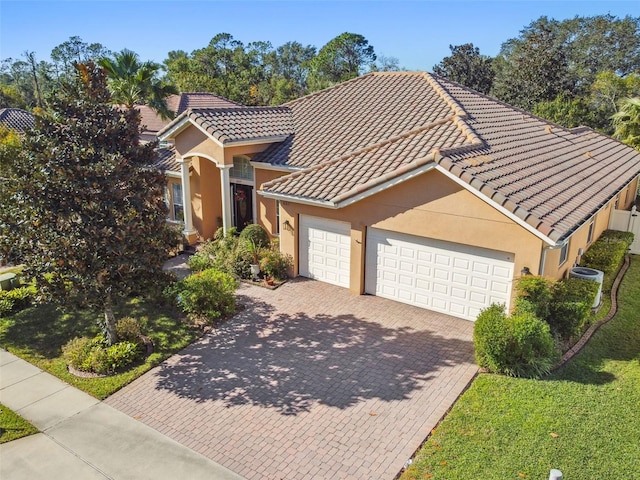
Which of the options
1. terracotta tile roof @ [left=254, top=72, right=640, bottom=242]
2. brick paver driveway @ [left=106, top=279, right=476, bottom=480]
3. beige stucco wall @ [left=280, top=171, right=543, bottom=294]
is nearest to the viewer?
brick paver driveway @ [left=106, top=279, right=476, bottom=480]

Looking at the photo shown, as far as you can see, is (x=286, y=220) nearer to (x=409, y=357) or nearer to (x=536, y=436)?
(x=409, y=357)

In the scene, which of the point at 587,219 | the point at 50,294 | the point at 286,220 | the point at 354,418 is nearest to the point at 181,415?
the point at 354,418

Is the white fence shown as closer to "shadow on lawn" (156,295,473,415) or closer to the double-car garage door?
the double-car garage door

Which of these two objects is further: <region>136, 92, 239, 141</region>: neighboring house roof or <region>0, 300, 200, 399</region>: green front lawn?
<region>136, 92, 239, 141</region>: neighboring house roof

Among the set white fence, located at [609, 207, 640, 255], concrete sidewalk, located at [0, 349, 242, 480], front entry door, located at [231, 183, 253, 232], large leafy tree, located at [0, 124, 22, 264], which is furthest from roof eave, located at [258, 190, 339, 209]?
white fence, located at [609, 207, 640, 255]

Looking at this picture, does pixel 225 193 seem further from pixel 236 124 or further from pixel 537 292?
pixel 537 292

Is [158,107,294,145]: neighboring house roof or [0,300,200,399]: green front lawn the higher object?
[158,107,294,145]: neighboring house roof

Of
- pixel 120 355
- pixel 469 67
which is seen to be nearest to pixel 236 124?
pixel 120 355
